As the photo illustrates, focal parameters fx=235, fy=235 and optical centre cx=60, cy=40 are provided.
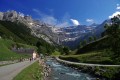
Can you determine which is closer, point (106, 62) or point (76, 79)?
point (76, 79)

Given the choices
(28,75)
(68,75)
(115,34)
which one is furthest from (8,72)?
(115,34)

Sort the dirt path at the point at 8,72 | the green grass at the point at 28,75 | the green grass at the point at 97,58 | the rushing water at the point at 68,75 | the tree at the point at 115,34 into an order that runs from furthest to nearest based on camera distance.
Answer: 1. the green grass at the point at 97,58
2. the tree at the point at 115,34
3. the rushing water at the point at 68,75
4. the green grass at the point at 28,75
5. the dirt path at the point at 8,72

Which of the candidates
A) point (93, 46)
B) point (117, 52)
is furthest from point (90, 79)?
point (93, 46)

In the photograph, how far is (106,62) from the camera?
10425 cm

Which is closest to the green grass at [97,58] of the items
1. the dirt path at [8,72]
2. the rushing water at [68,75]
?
the rushing water at [68,75]

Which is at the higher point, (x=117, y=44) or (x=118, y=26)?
(x=118, y=26)

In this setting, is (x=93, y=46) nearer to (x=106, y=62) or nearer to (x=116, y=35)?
(x=106, y=62)

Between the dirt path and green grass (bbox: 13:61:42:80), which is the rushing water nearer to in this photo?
green grass (bbox: 13:61:42:80)

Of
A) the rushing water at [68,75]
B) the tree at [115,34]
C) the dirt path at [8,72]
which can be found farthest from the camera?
the tree at [115,34]

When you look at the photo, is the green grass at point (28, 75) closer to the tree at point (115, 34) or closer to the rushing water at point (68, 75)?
the rushing water at point (68, 75)

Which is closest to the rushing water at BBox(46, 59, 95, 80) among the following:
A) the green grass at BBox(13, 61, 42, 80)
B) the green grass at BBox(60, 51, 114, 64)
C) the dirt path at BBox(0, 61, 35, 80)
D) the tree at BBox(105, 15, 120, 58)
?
the green grass at BBox(13, 61, 42, 80)

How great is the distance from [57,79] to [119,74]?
15.4 m

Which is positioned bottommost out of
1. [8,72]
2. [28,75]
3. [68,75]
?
[68,75]

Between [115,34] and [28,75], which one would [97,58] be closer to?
[115,34]
